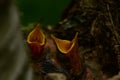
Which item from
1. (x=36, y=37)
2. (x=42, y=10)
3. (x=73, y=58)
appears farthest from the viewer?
(x=42, y=10)

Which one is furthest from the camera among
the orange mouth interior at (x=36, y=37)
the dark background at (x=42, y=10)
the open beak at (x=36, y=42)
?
the dark background at (x=42, y=10)

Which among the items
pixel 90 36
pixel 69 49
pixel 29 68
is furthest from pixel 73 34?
pixel 29 68

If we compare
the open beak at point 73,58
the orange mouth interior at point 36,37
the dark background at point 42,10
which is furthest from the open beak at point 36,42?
the dark background at point 42,10

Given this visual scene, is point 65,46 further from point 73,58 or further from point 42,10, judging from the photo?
point 42,10

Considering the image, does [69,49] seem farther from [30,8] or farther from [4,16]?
[4,16]

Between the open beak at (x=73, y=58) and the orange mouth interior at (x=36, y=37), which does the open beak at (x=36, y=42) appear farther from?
the open beak at (x=73, y=58)

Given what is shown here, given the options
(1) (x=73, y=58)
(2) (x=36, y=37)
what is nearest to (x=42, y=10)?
(2) (x=36, y=37)

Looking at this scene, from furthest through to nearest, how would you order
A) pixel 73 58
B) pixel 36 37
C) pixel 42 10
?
pixel 42 10 < pixel 36 37 < pixel 73 58

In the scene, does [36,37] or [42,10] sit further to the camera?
[42,10]

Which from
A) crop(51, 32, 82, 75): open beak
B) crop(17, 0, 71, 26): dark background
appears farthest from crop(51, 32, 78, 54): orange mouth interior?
crop(17, 0, 71, 26): dark background

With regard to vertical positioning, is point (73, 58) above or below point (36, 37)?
below
